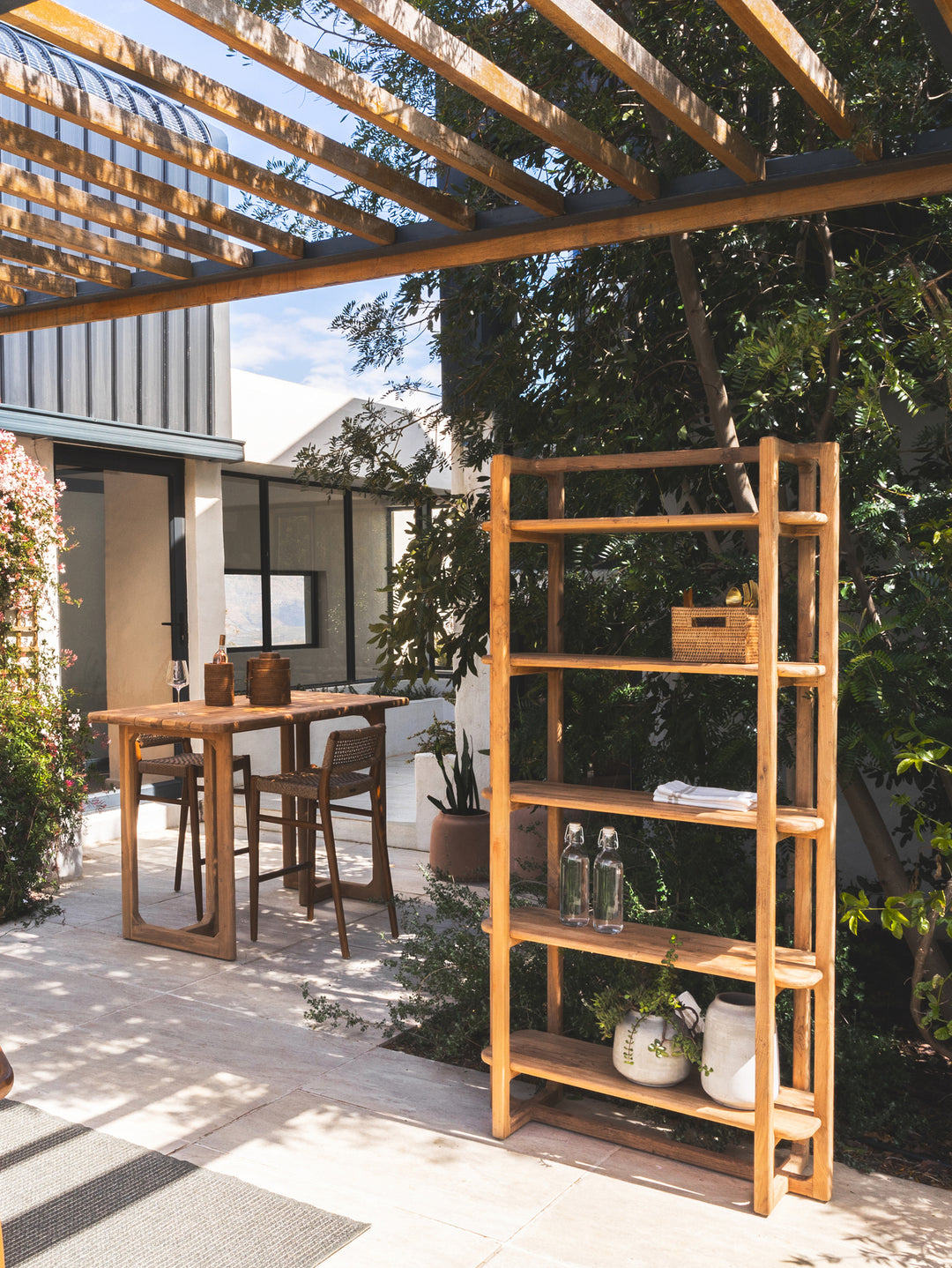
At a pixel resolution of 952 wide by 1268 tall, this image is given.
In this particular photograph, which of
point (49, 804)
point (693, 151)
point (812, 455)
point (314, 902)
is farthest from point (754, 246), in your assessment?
point (49, 804)

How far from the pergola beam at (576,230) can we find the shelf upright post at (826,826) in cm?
63

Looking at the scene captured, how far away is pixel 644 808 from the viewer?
2830mm

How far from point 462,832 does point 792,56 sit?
4.27 metres

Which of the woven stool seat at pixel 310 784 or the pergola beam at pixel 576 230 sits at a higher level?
the pergola beam at pixel 576 230

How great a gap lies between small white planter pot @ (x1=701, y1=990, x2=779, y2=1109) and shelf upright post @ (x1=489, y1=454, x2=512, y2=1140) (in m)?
0.56

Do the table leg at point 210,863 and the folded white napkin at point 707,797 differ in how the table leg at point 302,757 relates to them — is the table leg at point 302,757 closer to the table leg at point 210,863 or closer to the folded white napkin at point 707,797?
the table leg at point 210,863

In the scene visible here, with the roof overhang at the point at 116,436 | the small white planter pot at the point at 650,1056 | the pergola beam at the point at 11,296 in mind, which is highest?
the pergola beam at the point at 11,296

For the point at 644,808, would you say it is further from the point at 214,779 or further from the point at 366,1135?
the point at 214,779

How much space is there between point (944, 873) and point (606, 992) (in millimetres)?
1950

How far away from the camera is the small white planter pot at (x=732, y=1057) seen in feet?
9.14

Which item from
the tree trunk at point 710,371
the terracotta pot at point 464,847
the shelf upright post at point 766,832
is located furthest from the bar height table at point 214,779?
the shelf upright post at point 766,832

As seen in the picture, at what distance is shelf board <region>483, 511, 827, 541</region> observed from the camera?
2.77 m

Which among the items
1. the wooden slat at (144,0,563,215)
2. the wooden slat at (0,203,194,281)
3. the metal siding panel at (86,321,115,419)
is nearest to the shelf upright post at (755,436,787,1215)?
the wooden slat at (144,0,563,215)

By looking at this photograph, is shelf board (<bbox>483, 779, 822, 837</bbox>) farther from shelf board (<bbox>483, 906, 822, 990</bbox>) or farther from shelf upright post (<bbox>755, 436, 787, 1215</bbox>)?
shelf board (<bbox>483, 906, 822, 990</bbox>)
